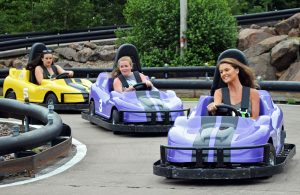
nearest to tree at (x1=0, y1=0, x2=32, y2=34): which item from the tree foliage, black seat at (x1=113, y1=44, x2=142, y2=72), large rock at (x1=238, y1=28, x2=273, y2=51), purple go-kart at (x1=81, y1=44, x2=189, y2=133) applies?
the tree foliage

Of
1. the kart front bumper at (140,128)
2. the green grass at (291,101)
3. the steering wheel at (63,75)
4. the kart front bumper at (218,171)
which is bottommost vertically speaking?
the green grass at (291,101)

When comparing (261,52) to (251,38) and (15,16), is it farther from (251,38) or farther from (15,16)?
(15,16)

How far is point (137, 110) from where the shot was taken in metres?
14.1

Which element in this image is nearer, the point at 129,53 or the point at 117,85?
the point at 117,85

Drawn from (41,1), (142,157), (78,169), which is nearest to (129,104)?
(142,157)

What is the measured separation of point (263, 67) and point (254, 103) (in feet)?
53.0

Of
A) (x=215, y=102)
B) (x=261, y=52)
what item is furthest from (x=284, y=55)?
(x=215, y=102)

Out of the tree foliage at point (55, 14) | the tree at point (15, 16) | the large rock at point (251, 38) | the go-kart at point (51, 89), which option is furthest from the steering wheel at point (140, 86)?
the tree at point (15, 16)

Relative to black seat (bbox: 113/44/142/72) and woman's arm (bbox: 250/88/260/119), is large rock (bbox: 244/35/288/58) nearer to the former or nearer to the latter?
black seat (bbox: 113/44/142/72)

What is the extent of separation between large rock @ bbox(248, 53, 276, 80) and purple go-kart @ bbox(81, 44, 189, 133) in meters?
11.3

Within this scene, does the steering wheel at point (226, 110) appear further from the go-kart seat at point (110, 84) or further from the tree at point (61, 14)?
the tree at point (61, 14)

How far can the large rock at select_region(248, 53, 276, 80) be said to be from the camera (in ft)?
86.3

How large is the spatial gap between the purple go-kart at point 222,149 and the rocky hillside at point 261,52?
12.6 m

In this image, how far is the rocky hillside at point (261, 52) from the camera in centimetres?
2645
